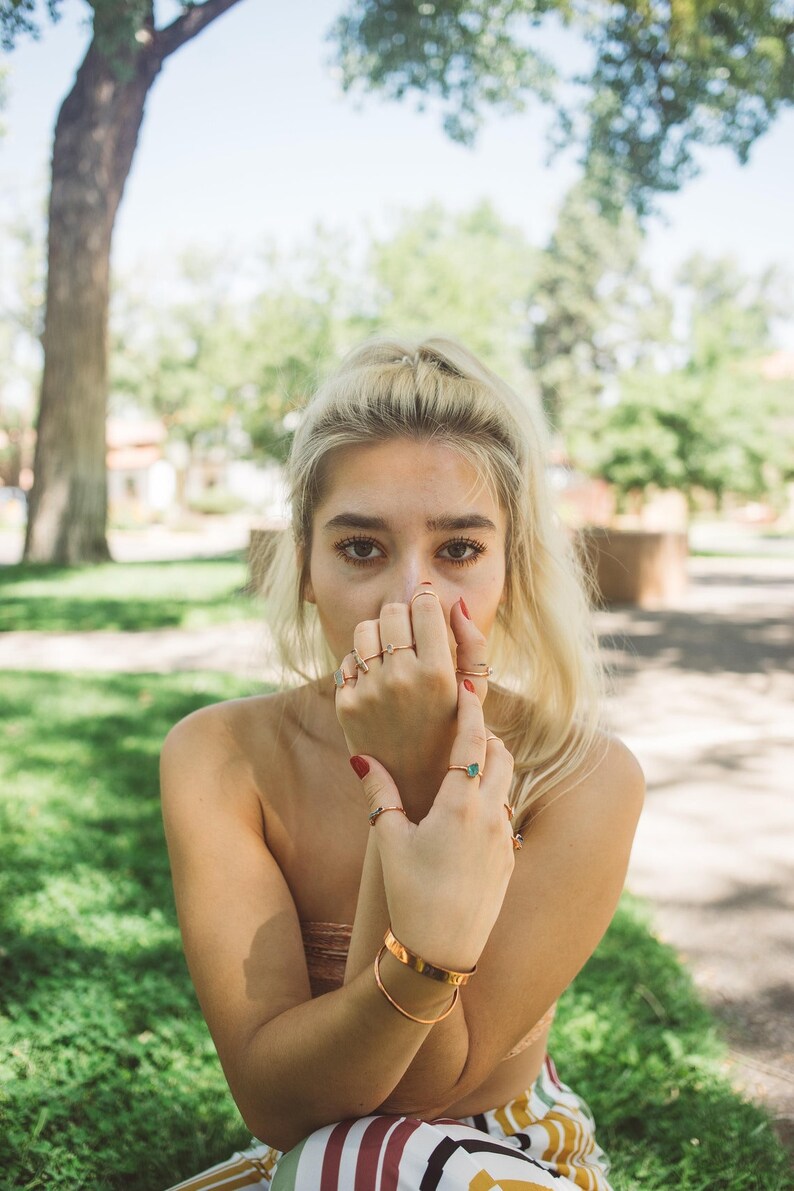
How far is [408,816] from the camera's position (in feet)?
4.86

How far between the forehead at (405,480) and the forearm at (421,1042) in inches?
25.2

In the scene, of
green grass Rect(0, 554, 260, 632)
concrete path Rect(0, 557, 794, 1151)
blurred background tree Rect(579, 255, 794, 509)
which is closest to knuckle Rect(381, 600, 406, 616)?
concrete path Rect(0, 557, 794, 1151)

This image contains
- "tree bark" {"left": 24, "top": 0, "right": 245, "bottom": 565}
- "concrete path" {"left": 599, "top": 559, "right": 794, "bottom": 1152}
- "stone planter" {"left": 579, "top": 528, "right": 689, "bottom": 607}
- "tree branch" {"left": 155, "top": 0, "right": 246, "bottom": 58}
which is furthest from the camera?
"tree bark" {"left": 24, "top": 0, "right": 245, "bottom": 565}

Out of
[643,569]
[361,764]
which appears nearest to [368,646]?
[361,764]

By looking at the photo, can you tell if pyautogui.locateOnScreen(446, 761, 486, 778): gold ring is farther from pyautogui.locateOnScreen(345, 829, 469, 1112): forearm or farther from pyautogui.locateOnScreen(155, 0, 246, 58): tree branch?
pyautogui.locateOnScreen(155, 0, 246, 58): tree branch

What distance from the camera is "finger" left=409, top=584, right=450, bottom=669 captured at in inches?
56.9

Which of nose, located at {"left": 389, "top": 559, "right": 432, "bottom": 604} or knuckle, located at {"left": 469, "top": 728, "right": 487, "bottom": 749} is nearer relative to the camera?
knuckle, located at {"left": 469, "top": 728, "right": 487, "bottom": 749}

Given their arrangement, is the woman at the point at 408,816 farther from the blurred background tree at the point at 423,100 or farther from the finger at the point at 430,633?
the blurred background tree at the point at 423,100

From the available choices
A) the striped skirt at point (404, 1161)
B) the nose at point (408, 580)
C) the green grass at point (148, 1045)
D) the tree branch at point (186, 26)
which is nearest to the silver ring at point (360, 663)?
the nose at point (408, 580)

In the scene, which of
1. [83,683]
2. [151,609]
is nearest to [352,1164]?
[83,683]

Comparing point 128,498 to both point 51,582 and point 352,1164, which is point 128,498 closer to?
point 51,582

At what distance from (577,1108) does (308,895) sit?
75cm

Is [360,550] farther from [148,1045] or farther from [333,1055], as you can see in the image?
[148,1045]

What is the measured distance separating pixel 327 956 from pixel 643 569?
1291cm
